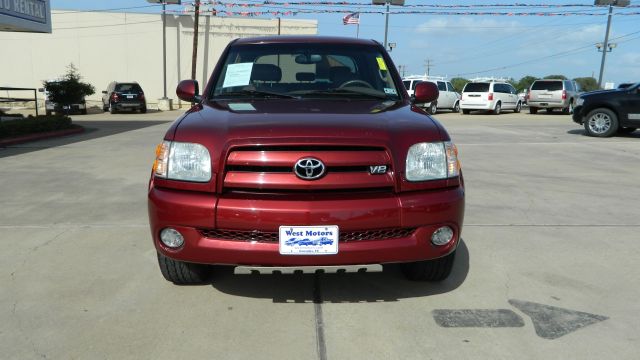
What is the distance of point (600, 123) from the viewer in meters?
13.4

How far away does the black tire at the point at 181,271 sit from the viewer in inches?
135

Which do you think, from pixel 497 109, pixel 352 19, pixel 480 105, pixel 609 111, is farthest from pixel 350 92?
pixel 352 19

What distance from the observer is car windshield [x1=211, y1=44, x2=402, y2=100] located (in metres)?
4.09

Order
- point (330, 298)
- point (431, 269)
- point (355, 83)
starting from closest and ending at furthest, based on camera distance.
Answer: point (330, 298), point (431, 269), point (355, 83)

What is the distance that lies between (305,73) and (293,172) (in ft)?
5.31

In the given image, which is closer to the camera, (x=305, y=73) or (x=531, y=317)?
(x=531, y=317)

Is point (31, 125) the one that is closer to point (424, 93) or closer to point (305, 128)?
point (424, 93)

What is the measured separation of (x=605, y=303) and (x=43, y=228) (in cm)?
466

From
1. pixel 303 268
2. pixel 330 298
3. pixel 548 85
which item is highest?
pixel 548 85

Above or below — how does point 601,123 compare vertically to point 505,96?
below

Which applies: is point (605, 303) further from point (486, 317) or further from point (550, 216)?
point (550, 216)

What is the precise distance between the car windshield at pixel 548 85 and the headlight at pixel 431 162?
25326 millimetres

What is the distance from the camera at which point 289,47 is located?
454 centimetres

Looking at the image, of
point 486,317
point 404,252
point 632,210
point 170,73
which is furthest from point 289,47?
point 170,73
